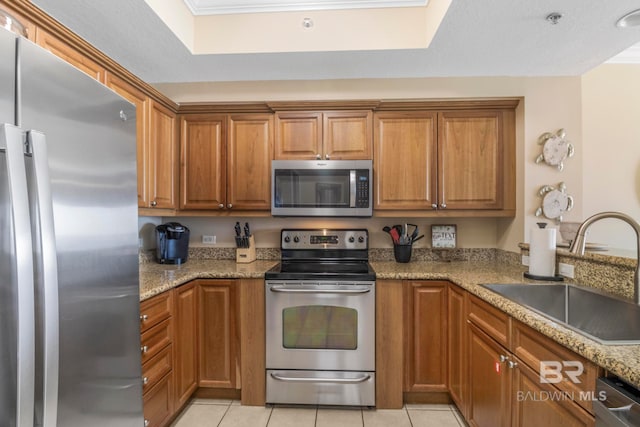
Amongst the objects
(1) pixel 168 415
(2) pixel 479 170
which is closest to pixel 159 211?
(1) pixel 168 415

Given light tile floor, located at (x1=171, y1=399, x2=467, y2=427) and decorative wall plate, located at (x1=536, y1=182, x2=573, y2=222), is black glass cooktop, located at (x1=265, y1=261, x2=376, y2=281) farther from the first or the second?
decorative wall plate, located at (x1=536, y1=182, x2=573, y2=222)

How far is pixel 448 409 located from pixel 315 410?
0.91 metres

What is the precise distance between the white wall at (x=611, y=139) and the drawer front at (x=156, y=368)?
128 inches

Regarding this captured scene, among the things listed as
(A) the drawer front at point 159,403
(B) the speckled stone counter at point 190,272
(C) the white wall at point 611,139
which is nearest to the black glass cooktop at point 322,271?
(B) the speckled stone counter at point 190,272

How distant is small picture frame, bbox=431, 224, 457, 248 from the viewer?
274 cm

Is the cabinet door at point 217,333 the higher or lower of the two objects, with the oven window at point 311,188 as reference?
lower

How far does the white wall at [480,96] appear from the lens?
2.43m

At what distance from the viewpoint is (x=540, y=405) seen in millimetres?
1198

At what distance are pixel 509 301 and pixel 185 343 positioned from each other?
190cm

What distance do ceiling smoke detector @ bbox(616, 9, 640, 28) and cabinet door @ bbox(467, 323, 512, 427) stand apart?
74.0 inches

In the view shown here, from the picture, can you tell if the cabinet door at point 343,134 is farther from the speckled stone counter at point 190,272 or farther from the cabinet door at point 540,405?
the cabinet door at point 540,405

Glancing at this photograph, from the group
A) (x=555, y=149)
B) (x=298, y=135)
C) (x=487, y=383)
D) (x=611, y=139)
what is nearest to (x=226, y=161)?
(x=298, y=135)

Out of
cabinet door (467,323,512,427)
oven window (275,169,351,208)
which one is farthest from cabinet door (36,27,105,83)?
cabinet door (467,323,512,427)

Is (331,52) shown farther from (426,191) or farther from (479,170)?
(479,170)
